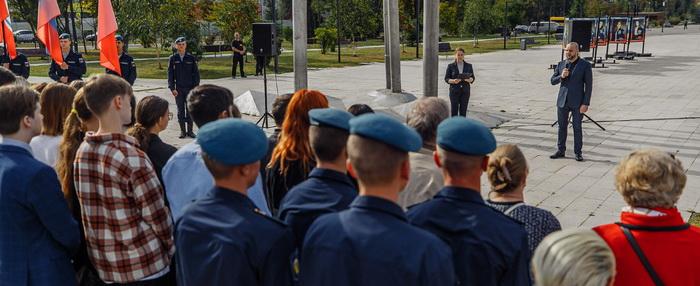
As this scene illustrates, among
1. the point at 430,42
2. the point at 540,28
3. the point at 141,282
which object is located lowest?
the point at 540,28

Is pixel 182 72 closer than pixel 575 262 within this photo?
No

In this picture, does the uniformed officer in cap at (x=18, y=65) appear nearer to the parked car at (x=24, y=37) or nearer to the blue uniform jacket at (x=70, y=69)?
the blue uniform jacket at (x=70, y=69)

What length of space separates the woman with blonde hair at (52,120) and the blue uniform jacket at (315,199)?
7.04ft

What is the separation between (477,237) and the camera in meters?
2.50

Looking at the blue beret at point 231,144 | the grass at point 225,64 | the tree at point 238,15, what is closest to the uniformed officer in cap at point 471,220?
the blue beret at point 231,144

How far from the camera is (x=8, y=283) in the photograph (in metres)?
3.34

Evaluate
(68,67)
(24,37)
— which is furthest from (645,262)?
(24,37)

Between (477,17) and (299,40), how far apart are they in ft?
126

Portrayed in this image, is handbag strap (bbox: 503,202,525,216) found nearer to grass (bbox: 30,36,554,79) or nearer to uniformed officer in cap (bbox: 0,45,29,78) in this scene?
uniformed officer in cap (bbox: 0,45,29,78)

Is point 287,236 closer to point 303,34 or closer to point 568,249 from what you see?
point 568,249

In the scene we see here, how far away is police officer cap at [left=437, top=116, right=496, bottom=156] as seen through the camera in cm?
263

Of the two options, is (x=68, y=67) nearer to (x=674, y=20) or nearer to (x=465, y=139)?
(x=465, y=139)

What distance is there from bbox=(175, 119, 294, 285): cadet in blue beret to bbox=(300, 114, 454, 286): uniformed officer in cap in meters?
0.15

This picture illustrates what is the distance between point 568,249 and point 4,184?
2723 mm
